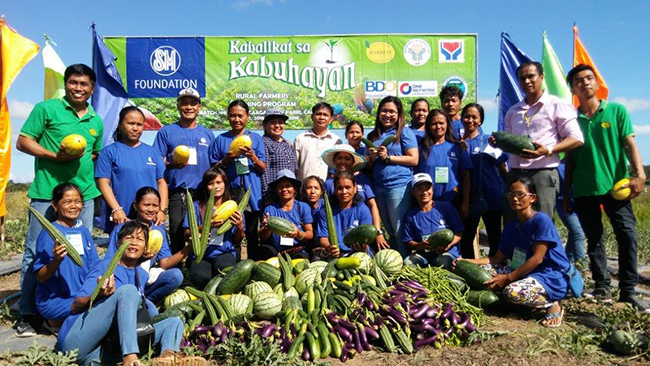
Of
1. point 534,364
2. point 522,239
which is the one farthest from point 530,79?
point 534,364

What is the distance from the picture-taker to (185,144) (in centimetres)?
607

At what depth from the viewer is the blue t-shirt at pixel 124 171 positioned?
5.39 m

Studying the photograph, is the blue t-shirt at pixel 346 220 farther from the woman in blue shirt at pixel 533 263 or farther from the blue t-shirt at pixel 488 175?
the woman in blue shirt at pixel 533 263

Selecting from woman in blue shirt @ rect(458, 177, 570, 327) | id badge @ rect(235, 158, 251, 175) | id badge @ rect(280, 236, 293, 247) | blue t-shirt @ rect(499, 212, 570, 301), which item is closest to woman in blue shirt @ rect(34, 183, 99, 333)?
id badge @ rect(235, 158, 251, 175)

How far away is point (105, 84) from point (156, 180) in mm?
4323

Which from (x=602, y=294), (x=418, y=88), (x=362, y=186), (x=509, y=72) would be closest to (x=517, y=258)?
A: (x=602, y=294)

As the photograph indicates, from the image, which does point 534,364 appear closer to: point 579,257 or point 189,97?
point 579,257

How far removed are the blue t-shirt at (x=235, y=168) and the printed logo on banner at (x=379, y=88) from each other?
6225 millimetres

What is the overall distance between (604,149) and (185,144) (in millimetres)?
4946

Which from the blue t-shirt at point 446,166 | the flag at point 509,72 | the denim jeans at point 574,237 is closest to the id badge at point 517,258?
the blue t-shirt at point 446,166

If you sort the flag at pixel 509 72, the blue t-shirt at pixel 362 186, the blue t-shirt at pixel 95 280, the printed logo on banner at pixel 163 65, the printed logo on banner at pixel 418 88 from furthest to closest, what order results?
the printed logo on banner at pixel 418 88
the printed logo on banner at pixel 163 65
the flag at pixel 509 72
the blue t-shirt at pixel 362 186
the blue t-shirt at pixel 95 280

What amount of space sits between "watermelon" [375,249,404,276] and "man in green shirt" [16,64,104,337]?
319 cm

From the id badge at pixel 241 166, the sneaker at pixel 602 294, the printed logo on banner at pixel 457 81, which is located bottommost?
the sneaker at pixel 602 294

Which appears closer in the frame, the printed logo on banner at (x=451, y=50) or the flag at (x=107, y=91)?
the flag at (x=107, y=91)
